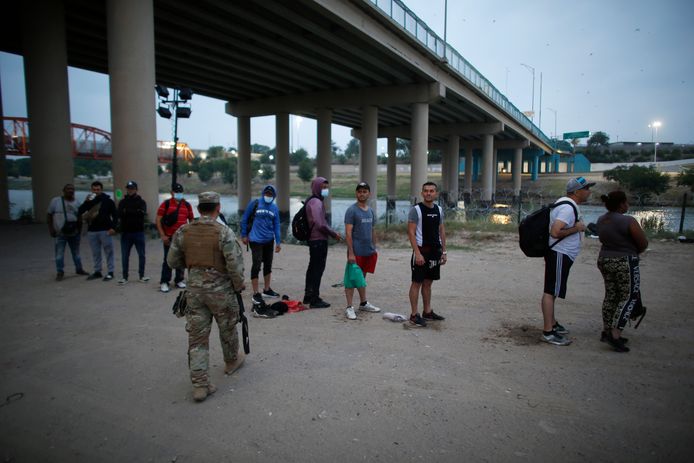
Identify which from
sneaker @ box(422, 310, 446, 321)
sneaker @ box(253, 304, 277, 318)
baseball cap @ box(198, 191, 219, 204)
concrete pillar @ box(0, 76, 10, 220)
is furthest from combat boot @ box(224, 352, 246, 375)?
concrete pillar @ box(0, 76, 10, 220)

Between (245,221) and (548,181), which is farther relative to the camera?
(548,181)

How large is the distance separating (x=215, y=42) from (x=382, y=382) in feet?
75.5

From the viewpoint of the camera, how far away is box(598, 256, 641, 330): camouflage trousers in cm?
496

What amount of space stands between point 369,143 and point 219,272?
31363 millimetres

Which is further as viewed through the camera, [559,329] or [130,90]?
[130,90]

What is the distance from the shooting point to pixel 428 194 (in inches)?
227

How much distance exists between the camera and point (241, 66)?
88.3ft

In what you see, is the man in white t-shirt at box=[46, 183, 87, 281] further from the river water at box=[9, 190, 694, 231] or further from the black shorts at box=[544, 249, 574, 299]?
the black shorts at box=[544, 249, 574, 299]

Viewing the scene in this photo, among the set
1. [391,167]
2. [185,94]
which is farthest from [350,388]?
[391,167]

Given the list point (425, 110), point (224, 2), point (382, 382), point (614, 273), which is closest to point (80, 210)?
point (382, 382)

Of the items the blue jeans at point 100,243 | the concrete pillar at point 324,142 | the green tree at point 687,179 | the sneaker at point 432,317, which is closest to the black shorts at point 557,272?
the sneaker at point 432,317

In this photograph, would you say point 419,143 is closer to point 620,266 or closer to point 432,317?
point 432,317

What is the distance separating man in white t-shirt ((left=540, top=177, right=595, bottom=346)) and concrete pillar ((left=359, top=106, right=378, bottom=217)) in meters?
27.5

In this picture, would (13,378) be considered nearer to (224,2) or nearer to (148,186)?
(148,186)
